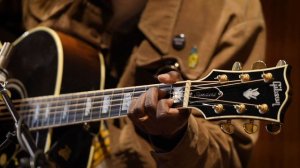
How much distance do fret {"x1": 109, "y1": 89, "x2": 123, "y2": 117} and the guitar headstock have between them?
157 mm

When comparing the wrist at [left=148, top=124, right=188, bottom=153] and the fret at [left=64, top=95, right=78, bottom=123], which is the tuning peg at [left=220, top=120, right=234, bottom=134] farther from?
the fret at [left=64, top=95, right=78, bottom=123]

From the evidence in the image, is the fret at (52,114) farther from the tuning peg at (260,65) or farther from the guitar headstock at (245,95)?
the tuning peg at (260,65)

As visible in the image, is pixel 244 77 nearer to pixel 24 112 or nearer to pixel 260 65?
pixel 260 65

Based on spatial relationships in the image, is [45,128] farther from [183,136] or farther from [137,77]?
[183,136]

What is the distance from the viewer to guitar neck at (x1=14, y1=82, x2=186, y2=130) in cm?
89

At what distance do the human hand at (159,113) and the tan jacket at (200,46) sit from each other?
162 millimetres

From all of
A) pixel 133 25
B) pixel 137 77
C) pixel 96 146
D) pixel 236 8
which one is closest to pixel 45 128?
pixel 96 146

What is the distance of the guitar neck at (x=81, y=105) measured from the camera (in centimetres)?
89

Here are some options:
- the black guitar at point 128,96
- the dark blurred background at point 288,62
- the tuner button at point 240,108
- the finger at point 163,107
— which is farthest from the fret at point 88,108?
the dark blurred background at point 288,62

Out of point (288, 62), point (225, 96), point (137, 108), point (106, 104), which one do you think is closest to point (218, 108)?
point (225, 96)

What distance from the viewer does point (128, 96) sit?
90 cm

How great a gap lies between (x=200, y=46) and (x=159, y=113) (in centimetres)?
33

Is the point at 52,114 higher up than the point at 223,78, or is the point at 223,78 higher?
the point at 223,78

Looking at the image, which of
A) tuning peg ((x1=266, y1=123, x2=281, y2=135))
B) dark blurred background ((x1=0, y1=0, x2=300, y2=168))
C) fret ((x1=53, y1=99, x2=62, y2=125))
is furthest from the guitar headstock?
dark blurred background ((x1=0, y1=0, x2=300, y2=168))
